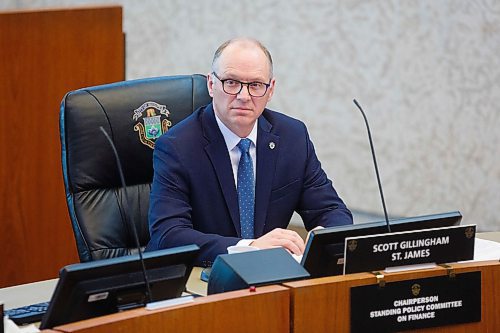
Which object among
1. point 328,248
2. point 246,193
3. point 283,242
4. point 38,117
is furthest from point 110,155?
point 38,117

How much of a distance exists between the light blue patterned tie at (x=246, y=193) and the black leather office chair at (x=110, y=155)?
280 mm

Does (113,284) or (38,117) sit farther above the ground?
(38,117)

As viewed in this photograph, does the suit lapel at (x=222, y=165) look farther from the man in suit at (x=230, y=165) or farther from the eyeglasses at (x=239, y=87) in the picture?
the eyeglasses at (x=239, y=87)

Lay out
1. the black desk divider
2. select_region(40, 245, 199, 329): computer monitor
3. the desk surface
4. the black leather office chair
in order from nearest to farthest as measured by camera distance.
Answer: select_region(40, 245, 199, 329): computer monitor
the black desk divider
the desk surface
the black leather office chair

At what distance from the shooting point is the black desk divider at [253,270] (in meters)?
1.96

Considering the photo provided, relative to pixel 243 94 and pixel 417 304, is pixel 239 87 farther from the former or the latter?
pixel 417 304

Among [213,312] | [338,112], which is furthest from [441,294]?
[338,112]

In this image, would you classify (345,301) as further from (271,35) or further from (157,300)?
(271,35)

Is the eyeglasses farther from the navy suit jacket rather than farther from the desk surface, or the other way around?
the desk surface

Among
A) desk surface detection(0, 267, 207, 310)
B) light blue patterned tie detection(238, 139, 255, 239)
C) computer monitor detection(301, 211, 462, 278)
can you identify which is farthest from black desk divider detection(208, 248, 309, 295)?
light blue patterned tie detection(238, 139, 255, 239)

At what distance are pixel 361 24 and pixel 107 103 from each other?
1752 mm

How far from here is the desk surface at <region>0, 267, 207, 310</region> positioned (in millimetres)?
2355

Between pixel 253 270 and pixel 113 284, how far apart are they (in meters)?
0.30

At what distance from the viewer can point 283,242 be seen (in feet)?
8.09
